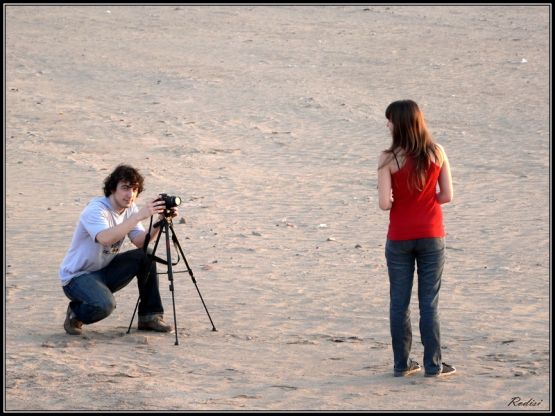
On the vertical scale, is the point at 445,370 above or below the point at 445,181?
below

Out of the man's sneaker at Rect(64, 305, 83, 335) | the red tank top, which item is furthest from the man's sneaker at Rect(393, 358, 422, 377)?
the man's sneaker at Rect(64, 305, 83, 335)

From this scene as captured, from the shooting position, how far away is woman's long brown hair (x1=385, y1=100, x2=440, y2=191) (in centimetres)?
602

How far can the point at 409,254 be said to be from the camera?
6277mm

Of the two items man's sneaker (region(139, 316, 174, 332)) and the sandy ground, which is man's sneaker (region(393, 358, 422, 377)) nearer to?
the sandy ground

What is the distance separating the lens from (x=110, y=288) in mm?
7527

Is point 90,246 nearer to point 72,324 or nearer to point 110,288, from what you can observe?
point 110,288

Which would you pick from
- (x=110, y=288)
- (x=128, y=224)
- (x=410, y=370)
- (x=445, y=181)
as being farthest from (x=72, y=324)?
(x=445, y=181)

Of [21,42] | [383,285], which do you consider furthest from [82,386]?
[21,42]

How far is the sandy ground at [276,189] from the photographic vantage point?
257 inches

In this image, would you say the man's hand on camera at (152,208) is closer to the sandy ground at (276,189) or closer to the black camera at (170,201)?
the black camera at (170,201)

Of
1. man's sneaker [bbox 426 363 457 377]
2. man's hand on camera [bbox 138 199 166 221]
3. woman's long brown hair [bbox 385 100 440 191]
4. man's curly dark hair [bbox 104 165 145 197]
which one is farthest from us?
man's curly dark hair [bbox 104 165 145 197]

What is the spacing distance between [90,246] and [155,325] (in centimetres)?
70

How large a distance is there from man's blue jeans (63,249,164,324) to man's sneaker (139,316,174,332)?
0.04 m

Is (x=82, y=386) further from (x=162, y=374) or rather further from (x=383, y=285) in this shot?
(x=383, y=285)
